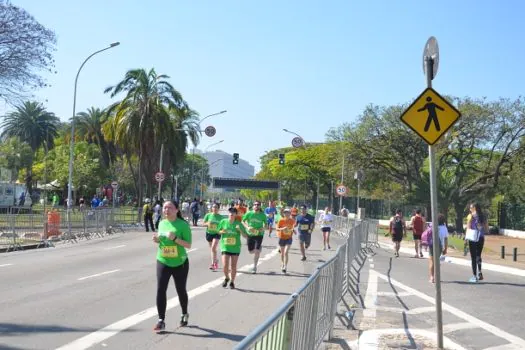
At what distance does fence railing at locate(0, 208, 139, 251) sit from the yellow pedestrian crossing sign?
17814mm

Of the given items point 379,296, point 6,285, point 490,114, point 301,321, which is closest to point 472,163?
point 490,114

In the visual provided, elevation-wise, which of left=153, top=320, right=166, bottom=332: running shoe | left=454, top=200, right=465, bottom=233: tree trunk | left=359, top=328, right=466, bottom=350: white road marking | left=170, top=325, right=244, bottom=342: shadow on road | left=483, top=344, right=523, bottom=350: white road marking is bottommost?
left=483, top=344, right=523, bottom=350: white road marking

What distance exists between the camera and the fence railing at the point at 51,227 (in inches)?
886

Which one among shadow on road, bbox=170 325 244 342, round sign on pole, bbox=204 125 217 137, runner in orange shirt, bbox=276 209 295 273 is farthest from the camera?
round sign on pole, bbox=204 125 217 137

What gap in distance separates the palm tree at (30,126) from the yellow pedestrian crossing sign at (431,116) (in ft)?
263

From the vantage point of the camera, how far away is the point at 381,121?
47500 millimetres

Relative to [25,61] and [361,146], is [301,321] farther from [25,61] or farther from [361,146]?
[361,146]

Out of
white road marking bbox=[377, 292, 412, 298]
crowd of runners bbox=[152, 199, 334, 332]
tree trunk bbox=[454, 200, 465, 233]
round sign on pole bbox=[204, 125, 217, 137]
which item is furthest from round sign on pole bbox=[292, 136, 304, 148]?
white road marking bbox=[377, 292, 412, 298]

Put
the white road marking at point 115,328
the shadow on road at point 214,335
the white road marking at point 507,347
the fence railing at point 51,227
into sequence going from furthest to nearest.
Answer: the fence railing at point 51,227 → the shadow on road at point 214,335 → the white road marking at point 507,347 → the white road marking at point 115,328

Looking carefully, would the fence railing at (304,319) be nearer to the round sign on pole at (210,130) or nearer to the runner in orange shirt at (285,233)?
the runner in orange shirt at (285,233)

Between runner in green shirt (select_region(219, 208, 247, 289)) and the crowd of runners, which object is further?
runner in green shirt (select_region(219, 208, 247, 289))

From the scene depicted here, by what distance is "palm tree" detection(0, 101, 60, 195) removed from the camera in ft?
272

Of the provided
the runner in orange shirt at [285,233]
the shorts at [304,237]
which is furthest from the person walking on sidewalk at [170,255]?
the shorts at [304,237]

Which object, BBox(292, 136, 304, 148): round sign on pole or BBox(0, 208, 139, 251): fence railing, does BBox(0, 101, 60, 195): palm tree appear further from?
BBox(0, 208, 139, 251): fence railing
